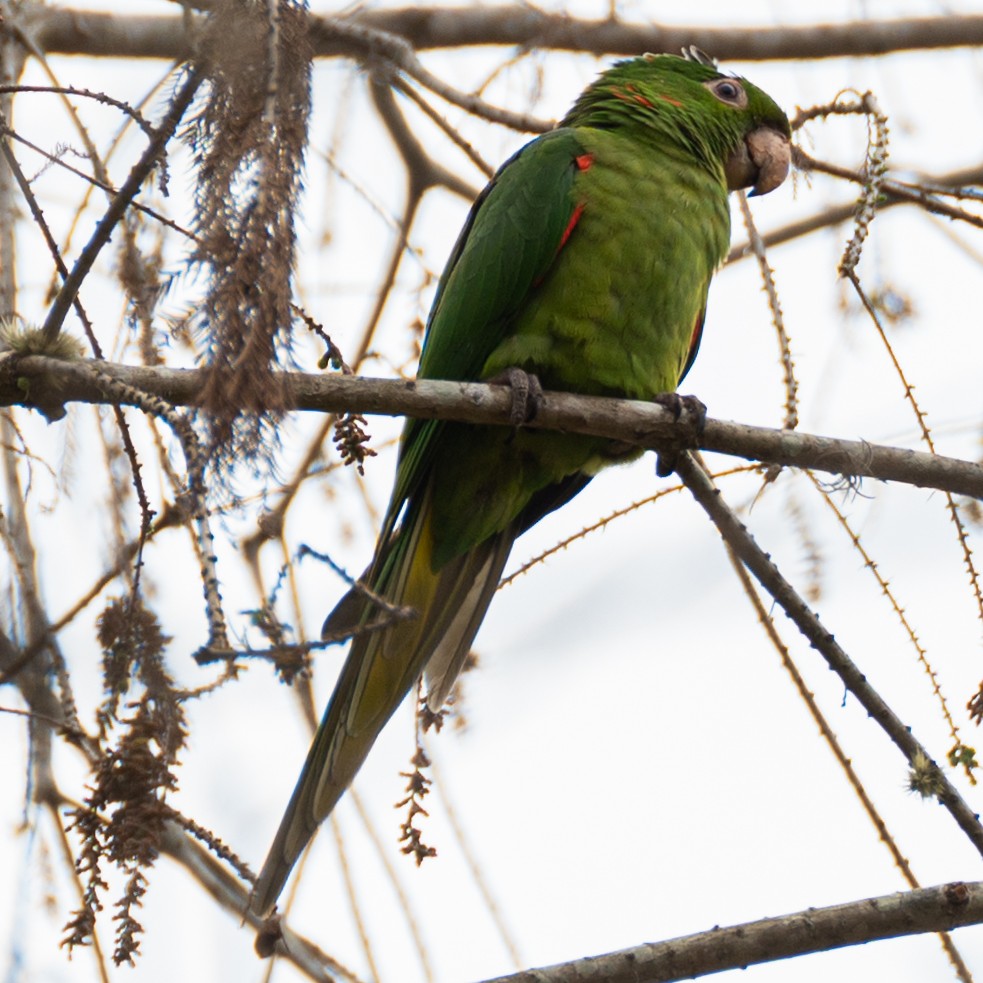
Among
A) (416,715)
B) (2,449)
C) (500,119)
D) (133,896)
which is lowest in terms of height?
(133,896)

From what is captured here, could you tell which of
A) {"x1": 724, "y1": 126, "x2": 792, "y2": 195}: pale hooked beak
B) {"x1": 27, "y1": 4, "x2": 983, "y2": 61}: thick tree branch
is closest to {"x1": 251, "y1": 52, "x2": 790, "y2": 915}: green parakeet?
{"x1": 724, "y1": 126, "x2": 792, "y2": 195}: pale hooked beak

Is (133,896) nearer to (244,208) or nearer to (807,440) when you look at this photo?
(244,208)

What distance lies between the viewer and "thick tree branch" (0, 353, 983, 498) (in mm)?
2314

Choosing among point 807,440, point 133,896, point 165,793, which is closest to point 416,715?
point 165,793

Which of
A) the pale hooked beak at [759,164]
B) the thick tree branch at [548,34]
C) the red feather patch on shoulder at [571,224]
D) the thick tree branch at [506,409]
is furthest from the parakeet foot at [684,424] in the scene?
the thick tree branch at [548,34]

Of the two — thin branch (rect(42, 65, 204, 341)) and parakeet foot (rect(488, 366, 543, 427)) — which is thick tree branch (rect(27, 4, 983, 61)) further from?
thin branch (rect(42, 65, 204, 341))

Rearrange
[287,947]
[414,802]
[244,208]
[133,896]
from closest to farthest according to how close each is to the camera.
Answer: [244,208] → [133,896] → [414,802] → [287,947]

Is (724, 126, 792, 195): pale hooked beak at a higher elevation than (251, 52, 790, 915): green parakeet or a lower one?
higher

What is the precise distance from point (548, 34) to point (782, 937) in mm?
3095

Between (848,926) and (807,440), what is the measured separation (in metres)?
1.08

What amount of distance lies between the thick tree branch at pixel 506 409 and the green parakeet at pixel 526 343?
308 mm

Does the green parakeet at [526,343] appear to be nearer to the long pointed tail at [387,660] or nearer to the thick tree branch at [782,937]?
the long pointed tail at [387,660]

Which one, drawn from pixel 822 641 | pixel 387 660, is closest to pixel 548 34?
pixel 387 660

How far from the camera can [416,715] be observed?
2725 mm
